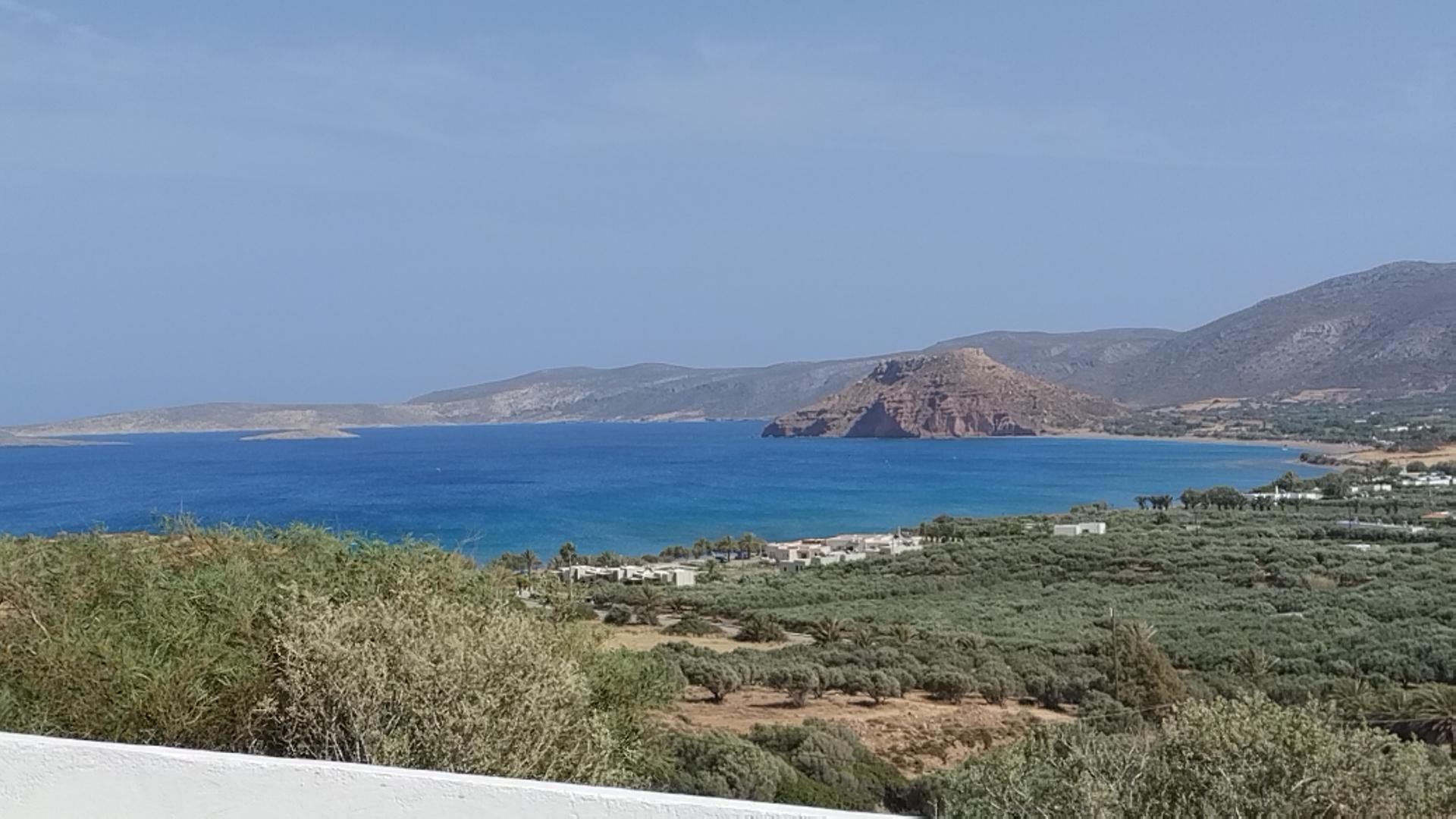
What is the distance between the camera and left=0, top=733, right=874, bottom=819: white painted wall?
12.3 feet

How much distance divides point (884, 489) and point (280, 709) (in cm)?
7466

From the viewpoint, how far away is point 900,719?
1304cm

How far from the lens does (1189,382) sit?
162 m

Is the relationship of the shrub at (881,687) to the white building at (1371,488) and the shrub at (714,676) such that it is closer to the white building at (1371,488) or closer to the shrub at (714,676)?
the shrub at (714,676)

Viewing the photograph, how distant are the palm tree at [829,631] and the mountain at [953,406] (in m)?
128

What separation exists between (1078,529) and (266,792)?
39.5m

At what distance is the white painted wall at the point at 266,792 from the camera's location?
3.76 meters

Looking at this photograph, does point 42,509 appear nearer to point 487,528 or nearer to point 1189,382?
point 487,528

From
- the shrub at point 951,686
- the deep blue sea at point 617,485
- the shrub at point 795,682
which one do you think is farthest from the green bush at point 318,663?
→ the deep blue sea at point 617,485

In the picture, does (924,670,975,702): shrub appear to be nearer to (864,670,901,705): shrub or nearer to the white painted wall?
(864,670,901,705): shrub

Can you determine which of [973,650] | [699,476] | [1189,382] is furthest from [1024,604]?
[1189,382]

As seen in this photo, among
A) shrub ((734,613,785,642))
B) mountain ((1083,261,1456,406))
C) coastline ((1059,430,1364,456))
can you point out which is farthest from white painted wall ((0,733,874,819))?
mountain ((1083,261,1456,406))

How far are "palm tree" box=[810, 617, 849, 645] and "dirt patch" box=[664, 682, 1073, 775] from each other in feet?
16.1

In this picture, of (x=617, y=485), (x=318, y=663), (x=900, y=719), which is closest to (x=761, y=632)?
(x=900, y=719)
